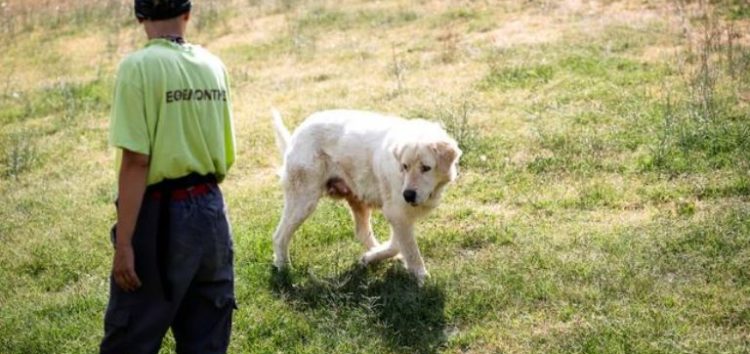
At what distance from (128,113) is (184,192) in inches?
16.9

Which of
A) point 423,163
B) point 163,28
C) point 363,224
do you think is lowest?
point 363,224

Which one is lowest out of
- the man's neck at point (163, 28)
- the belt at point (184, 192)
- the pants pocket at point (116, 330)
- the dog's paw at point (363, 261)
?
the dog's paw at point (363, 261)

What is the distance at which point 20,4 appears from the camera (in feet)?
71.1

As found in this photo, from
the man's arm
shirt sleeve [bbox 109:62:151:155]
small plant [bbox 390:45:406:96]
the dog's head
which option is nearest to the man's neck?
shirt sleeve [bbox 109:62:151:155]

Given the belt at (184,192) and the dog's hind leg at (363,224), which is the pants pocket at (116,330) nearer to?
the belt at (184,192)

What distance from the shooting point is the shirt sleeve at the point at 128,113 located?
344 cm

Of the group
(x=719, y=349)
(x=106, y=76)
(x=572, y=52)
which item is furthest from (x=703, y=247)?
(x=106, y=76)

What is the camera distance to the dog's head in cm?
591

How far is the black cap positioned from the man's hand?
945 mm

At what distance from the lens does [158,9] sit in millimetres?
3605

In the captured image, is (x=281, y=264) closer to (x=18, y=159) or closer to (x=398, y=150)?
(x=398, y=150)

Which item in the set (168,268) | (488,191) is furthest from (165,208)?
(488,191)

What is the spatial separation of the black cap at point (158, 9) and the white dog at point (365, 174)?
260 centimetres

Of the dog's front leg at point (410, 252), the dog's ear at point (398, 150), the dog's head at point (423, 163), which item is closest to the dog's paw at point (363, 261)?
the dog's front leg at point (410, 252)
